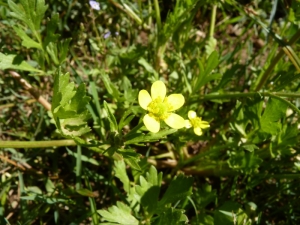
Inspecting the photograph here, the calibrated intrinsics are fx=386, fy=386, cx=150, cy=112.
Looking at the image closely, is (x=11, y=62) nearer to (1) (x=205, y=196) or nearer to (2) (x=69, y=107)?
(2) (x=69, y=107)

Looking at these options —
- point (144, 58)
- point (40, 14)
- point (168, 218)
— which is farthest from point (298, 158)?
point (40, 14)

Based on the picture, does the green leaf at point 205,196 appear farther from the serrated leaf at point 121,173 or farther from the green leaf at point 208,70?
the green leaf at point 208,70

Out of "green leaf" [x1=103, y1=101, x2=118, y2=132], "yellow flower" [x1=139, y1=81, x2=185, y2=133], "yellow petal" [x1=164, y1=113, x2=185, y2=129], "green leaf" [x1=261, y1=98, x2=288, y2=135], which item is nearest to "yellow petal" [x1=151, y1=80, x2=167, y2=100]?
"yellow flower" [x1=139, y1=81, x2=185, y2=133]

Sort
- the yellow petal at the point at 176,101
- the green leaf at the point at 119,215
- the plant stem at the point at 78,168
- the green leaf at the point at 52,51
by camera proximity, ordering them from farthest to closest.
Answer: the plant stem at the point at 78,168
the green leaf at the point at 52,51
the green leaf at the point at 119,215
the yellow petal at the point at 176,101

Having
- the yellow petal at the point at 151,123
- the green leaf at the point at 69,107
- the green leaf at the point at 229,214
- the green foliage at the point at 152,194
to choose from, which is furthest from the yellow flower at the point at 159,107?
the green leaf at the point at 229,214

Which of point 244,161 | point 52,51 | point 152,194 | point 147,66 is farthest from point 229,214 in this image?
point 52,51
